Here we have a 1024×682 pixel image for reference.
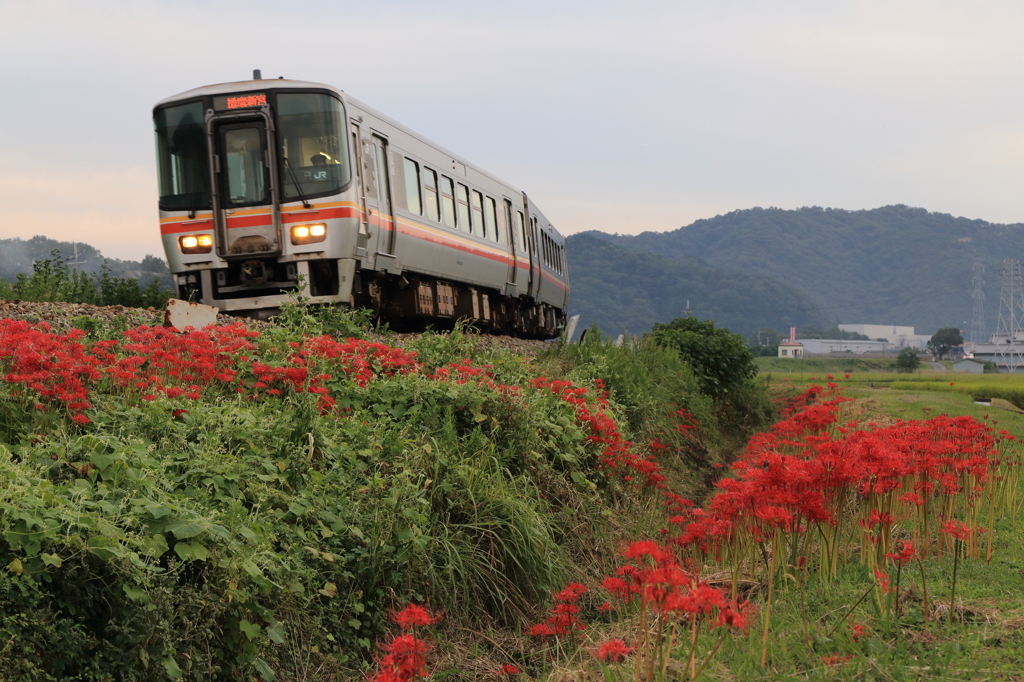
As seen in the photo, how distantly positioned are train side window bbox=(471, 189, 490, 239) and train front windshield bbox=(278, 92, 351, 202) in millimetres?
5390


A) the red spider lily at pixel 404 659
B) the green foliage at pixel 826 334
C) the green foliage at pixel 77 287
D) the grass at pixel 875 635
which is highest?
the green foliage at pixel 77 287

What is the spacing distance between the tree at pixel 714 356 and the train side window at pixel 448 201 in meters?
4.53

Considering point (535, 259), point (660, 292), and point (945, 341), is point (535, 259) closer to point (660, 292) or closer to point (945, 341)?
point (945, 341)

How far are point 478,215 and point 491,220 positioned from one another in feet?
2.81

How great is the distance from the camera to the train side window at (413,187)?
12.7 metres

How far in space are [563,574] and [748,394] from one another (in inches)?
497

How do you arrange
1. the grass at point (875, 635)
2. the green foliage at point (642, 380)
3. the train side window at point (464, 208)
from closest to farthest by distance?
the grass at point (875, 635) → the green foliage at point (642, 380) → the train side window at point (464, 208)

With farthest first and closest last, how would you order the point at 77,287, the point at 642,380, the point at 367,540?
the point at 77,287 < the point at 642,380 < the point at 367,540

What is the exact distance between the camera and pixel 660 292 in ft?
391

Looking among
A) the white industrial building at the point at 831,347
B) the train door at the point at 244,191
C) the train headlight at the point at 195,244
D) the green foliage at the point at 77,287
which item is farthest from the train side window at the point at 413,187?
the white industrial building at the point at 831,347

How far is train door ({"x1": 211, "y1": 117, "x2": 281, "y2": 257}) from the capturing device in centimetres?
1048

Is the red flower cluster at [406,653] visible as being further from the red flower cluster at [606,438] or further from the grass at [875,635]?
the red flower cluster at [606,438]

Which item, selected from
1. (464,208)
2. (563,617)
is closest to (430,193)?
(464,208)

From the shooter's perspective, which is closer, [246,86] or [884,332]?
[246,86]
